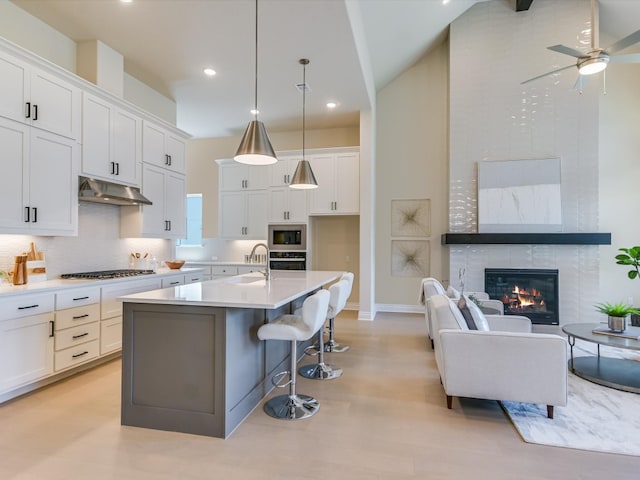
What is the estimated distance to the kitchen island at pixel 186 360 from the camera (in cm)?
238

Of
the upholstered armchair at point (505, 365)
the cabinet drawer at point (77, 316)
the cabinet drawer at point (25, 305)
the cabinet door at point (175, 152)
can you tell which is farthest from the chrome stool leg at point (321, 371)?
the cabinet door at point (175, 152)

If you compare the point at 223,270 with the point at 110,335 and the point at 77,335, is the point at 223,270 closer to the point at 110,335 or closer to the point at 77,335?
the point at 110,335

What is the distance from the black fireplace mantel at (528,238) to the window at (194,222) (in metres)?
4.91

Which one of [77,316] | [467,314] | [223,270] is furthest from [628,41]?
[223,270]

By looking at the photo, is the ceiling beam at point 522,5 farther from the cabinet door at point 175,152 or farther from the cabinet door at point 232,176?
the cabinet door at point 175,152

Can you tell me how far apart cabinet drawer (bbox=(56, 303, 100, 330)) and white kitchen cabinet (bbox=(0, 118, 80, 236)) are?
0.77 meters

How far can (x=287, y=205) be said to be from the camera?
21.7 ft

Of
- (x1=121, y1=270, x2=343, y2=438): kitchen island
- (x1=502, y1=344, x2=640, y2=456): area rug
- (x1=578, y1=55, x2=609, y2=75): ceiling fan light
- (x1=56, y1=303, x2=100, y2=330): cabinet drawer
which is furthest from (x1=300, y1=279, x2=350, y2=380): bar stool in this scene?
(x1=578, y1=55, x2=609, y2=75): ceiling fan light

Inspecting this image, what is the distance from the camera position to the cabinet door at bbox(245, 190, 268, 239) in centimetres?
676

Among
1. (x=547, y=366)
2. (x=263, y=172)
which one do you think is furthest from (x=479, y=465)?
(x=263, y=172)

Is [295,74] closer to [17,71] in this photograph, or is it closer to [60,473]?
Result: [17,71]

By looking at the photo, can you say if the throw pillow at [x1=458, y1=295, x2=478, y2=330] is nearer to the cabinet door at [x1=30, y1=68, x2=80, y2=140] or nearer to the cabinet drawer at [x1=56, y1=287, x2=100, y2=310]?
the cabinet drawer at [x1=56, y1=287, x2=100, y2=310]

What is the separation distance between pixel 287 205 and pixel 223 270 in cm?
170

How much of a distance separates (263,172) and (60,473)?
546 centimetres
